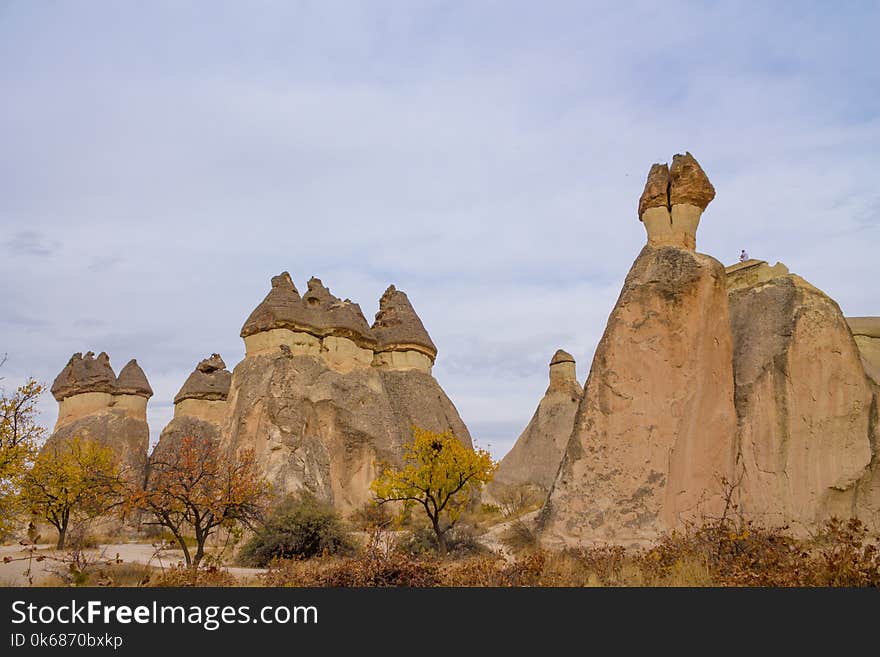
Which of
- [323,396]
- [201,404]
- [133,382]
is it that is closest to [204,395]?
[201,404]

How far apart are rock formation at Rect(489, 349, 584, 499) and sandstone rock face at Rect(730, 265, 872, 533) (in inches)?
553

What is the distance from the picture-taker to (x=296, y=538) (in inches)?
524

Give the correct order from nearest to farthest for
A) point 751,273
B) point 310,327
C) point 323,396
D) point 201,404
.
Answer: point 751,273, point 323,396, point 310,327, point 201,404

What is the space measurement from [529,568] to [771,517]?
3.59m

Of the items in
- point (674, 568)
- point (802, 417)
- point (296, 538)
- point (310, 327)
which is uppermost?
point (310, 327)

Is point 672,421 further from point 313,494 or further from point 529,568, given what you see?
point 313,494

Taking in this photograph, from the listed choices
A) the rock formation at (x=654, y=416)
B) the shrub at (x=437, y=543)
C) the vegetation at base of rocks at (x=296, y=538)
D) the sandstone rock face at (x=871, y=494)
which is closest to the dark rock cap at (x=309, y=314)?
the vegetation at base of rocks at (x=296, y=538)

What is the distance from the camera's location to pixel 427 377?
23.4 m

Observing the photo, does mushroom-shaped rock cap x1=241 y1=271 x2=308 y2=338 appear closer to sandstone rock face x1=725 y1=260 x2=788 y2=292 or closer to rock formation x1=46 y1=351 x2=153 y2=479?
rock formation x1=46 y1=351 x2=153 y2=479

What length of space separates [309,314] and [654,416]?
42.3ft

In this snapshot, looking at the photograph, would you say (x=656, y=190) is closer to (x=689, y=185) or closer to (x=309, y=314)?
(x=689, y=185)

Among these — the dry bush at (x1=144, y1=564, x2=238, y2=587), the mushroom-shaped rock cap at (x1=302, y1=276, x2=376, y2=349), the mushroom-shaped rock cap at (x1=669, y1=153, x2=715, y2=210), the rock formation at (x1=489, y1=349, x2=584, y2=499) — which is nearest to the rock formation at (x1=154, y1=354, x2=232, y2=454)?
the mushroom-shaped rock cap at (x1=302, y1=276, x2=376, y2=349)

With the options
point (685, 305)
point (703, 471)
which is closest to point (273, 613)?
point (703, 471)

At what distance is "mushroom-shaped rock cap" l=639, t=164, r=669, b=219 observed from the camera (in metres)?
11.0
